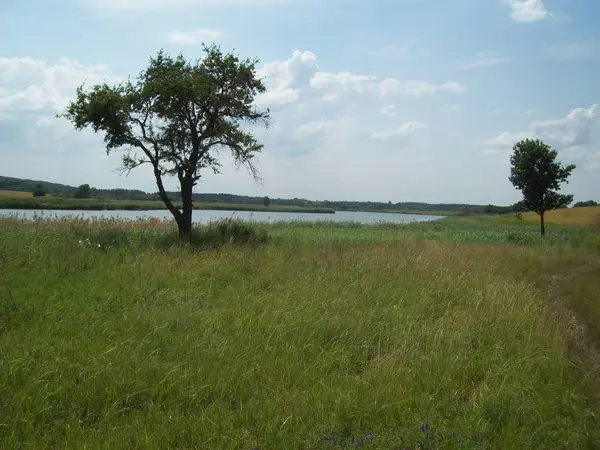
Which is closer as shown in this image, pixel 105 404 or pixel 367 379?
pixel 105 404

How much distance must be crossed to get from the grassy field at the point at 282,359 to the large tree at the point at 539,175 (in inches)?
1066

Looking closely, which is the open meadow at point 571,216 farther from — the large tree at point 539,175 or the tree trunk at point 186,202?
the tree trunk at point 186,202

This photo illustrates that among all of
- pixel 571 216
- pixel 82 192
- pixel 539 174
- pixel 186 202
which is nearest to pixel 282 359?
pixel 186 202

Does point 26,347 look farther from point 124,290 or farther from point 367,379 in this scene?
point 367,379

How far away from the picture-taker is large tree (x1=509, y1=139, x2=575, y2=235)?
34000 mm

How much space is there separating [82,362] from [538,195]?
36.8 meters

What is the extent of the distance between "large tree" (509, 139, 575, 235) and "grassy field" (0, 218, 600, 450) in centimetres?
2709

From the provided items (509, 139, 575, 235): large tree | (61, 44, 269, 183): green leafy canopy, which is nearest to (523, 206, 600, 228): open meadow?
(509, 139, 575, 235): large tree

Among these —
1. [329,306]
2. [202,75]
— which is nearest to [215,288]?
[329,306]

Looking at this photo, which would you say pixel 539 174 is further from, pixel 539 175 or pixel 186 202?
pixel 186 202

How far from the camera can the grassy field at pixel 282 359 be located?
4.14 metres

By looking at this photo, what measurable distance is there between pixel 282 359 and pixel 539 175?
34.7m

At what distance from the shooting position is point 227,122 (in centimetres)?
1944

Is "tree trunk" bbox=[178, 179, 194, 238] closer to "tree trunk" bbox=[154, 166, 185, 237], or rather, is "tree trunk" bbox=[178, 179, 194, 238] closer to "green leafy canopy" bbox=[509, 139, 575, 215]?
"tree trunk" bbox=[154, 166, 185, 237]
